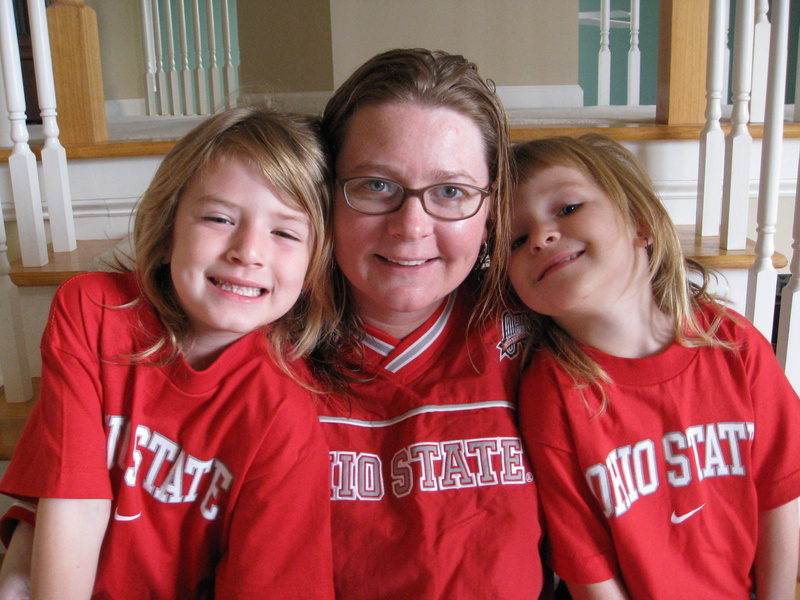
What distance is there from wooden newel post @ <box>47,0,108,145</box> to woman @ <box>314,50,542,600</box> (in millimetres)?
981

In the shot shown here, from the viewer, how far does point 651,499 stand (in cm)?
98

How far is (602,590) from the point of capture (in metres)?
0.95

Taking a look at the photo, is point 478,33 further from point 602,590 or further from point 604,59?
point 602,590

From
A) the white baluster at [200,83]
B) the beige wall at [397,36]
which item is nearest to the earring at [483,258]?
the beige wall at [397,36]

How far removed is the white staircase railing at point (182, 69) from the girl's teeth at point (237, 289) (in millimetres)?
3197

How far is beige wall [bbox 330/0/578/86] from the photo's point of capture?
2.94 m

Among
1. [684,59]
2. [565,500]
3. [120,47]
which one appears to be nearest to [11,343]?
[565,500]

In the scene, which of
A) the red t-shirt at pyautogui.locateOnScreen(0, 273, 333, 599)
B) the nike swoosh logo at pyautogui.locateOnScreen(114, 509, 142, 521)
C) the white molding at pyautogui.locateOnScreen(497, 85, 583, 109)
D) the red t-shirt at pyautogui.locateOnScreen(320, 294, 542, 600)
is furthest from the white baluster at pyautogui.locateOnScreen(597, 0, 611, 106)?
the nike swoosh logo at pyautogui.locateOnScreen(114, 509, 142, 521)

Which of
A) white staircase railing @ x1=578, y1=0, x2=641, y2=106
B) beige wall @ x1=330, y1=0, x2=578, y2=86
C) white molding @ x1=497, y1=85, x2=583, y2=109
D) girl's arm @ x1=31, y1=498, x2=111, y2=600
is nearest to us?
girl's arm @ x1=31, y1=498, x2=111, y2=600

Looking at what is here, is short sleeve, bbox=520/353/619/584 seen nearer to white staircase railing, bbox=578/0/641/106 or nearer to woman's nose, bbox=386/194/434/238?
woman's nose, bbox=386/194/434/238

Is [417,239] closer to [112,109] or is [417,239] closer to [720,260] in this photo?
[720,260]

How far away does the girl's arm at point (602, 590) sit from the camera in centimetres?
95

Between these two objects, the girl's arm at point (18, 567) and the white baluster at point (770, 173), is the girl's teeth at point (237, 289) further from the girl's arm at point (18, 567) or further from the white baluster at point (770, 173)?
the white baluster at point (770, 173)

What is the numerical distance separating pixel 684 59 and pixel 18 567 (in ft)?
5.78
